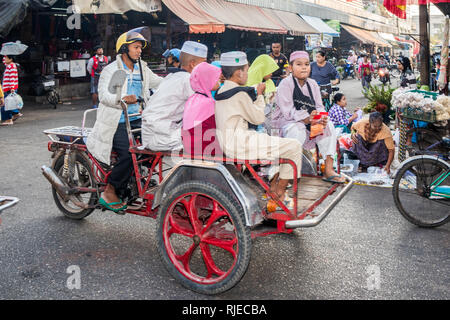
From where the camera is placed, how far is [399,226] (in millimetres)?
5043

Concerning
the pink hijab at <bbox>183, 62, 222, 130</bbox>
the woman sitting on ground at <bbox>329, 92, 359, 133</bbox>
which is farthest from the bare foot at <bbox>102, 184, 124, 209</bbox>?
the woman sitting on ground at <bbox>329, 92, 359, 133</bbox>

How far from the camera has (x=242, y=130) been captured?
12.5 feet

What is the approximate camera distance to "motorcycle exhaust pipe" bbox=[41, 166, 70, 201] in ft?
15.8

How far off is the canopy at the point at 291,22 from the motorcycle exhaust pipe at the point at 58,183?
22.5m

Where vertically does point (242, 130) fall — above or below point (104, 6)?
below

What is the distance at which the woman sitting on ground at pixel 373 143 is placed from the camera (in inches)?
284

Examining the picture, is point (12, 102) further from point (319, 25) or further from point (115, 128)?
point (319, 25)

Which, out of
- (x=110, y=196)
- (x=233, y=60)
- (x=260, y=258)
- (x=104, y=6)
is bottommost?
(x=260, y=258)

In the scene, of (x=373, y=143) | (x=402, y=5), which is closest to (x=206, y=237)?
(x=373, y=143)

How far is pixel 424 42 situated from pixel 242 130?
7627 millimetres

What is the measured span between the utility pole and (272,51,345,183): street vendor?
5657 millimetres

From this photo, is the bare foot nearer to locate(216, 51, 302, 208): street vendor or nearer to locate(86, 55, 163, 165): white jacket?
locate(86, 55, 163, 165): white jacket

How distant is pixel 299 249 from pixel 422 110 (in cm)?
316

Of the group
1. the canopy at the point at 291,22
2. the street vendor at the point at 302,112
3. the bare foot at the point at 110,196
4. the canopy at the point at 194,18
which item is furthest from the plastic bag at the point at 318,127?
the canopy at the point at 291,22
